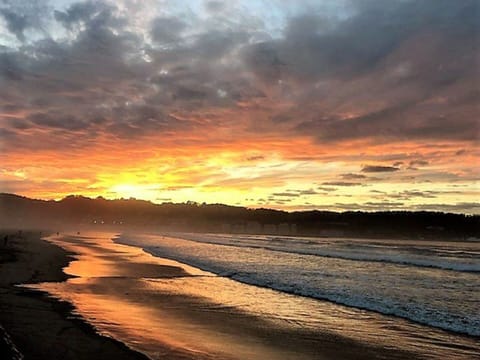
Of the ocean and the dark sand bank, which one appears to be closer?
the dark sand bank

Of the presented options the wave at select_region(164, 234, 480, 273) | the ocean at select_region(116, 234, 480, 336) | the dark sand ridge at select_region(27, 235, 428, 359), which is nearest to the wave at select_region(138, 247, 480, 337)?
the ocean at select_region(116, 234, 480, 336)

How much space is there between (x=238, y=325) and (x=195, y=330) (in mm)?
1551

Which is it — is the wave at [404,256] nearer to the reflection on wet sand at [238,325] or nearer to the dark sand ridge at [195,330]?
the reflection on wet sand at [238,325]

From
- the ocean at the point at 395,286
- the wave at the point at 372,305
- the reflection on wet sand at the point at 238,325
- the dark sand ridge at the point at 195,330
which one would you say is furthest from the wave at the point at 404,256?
the dark sand ridge at the point at 195,330

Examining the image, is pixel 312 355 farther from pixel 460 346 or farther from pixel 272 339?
pixel 460 346

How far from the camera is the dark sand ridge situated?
11.4 m

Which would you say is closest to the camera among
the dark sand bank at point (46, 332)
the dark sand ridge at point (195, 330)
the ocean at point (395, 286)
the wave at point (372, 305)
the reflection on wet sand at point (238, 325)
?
the dark sand bank at point (46, 332)

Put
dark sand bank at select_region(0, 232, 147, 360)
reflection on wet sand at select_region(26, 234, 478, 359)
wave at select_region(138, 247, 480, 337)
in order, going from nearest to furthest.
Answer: dark sand bank at select_region(0, 232, 147, 360)
reflection on wet sand at select_region(26, 234, 478, 359)
wave at select_region(138, 247, 480, 337)

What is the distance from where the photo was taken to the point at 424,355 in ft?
38.4

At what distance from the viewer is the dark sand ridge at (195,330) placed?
1143 centimetres

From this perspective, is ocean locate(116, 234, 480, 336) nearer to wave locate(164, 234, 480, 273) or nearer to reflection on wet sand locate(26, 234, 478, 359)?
wave locate(164, 234, 480, 273)

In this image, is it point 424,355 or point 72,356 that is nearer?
point 72,356

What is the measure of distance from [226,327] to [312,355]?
3.55m

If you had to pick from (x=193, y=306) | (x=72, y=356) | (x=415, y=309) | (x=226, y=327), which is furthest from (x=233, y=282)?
(x=72, y=356)
